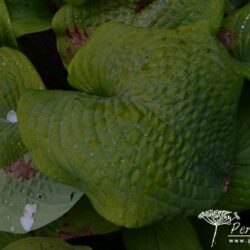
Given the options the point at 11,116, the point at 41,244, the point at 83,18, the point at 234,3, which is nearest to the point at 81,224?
the point at 41,244

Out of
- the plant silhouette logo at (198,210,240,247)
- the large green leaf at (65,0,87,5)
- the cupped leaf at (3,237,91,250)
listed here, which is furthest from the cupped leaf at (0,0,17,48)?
the plant silhouette logo at (198,210,240,247)

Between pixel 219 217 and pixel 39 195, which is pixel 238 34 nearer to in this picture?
pixel 219 217

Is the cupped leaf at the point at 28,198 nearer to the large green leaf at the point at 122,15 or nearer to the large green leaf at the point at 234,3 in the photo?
the large green leaf at the point at 122,15

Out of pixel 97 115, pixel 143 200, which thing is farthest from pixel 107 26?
pixel 143 200

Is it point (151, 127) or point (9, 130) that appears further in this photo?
point (9, 130)

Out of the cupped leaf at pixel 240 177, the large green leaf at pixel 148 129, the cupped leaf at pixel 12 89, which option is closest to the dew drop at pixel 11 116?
the cupped leaf at pixel 12 89

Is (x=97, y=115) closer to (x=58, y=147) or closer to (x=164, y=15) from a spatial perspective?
(x=58, y=147)
